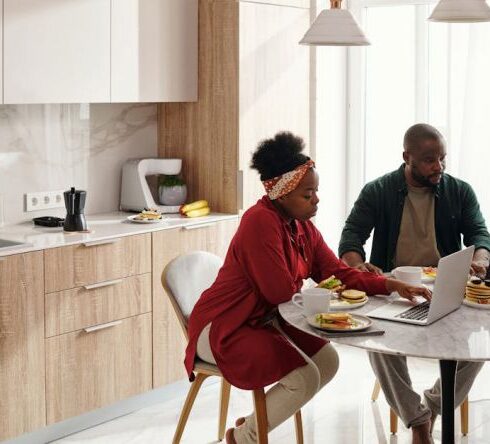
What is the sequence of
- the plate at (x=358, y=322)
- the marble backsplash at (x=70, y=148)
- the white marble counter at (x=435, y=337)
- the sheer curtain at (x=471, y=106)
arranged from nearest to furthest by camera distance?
the white marble counter at (x=435, y=337)
the plate at (x=358, y=322)
the marble backsplash at (x=70, y=148)
the sheer curtain at (x=471, y=106)

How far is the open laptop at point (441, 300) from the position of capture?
2859 millimetres

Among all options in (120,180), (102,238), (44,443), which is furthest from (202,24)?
(44,443)

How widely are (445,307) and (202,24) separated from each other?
2.22 m

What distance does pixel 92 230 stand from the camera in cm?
414

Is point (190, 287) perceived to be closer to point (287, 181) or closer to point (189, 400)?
point (189, 400)

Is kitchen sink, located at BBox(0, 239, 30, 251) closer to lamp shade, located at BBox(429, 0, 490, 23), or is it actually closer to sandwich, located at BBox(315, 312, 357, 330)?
sandwich, located at BBox(315, 312, 357, 330)

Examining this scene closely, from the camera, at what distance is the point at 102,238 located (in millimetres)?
3967

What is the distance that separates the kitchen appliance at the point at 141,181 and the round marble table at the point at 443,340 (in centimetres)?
166

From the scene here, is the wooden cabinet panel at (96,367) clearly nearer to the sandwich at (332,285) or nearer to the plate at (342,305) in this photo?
the sandwich at (332,285)

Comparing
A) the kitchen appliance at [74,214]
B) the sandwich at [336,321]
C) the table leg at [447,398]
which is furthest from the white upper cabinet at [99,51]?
the table leg at [447,398]

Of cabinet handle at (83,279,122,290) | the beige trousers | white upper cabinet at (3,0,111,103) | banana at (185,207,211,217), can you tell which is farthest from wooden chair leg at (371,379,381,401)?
white upper cabinet at (3,0,111,103)

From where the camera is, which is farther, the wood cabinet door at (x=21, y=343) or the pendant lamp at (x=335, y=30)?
the wood cabinet door at (x=21, y=343)

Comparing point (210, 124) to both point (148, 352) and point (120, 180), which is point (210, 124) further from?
point (148, 352)

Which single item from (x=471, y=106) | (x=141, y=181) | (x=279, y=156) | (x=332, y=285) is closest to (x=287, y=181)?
(x=279, y=156)
